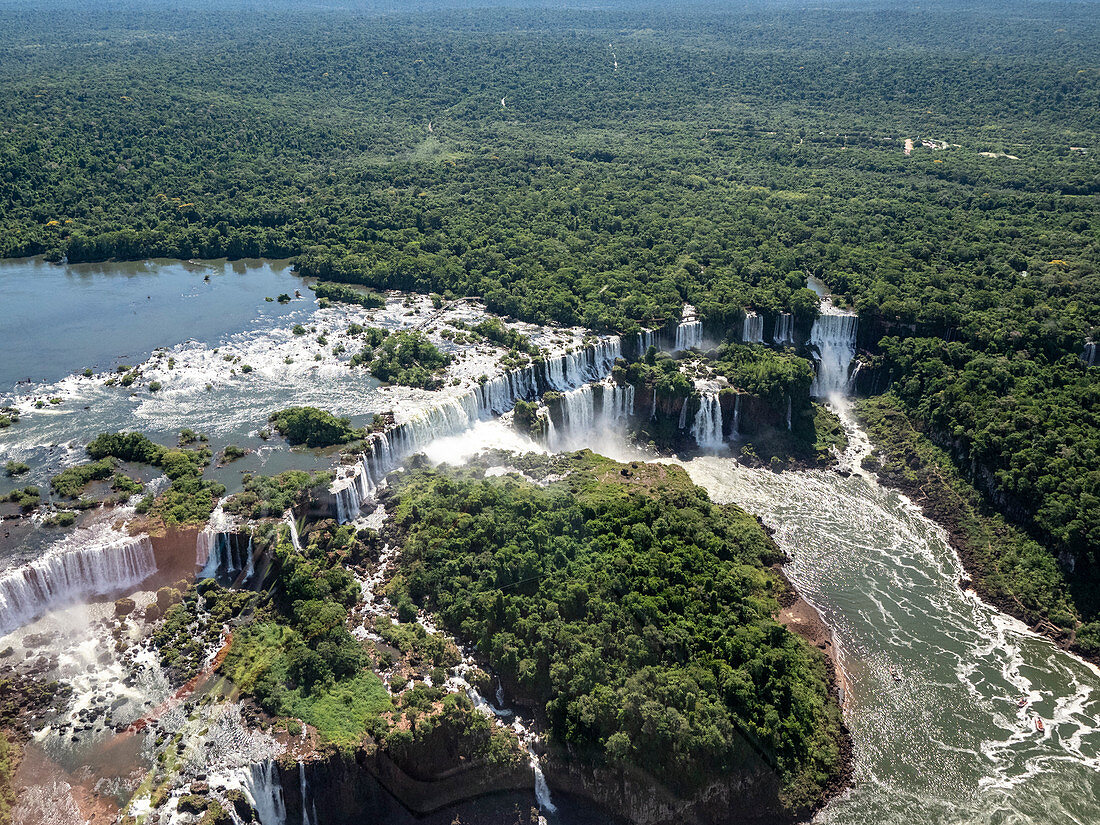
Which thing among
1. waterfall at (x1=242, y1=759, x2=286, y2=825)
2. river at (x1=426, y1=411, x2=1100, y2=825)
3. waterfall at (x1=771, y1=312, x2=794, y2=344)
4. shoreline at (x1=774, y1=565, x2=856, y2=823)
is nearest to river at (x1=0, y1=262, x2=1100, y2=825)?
river at (x1=426, y1=411, x2=1100, y2=825)

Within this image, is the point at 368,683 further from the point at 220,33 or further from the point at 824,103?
the point at 220,33

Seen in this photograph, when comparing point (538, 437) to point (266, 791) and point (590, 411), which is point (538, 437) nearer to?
point (590, 411)

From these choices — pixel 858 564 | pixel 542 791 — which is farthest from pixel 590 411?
pixel 542 791

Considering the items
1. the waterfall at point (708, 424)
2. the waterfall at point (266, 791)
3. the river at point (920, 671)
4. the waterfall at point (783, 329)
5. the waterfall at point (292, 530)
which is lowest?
the river at point (920, 671)

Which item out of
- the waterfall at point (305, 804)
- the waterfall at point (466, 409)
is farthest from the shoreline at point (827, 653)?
the waterfall at point (466, 409)

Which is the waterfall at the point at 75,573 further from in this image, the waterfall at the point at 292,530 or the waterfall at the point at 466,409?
the waterfall at the point at 466,409

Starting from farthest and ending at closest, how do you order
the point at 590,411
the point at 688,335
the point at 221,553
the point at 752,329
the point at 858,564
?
the point at 752,329
the point at 688,335
the point at 590,411
the point at 858,564
the point at 221,553
